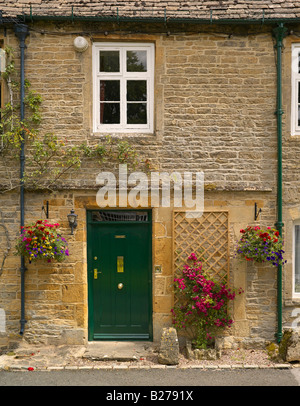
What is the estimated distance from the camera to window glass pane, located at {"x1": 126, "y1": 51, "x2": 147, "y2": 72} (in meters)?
7.46

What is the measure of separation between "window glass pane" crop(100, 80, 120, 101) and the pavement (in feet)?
14.6

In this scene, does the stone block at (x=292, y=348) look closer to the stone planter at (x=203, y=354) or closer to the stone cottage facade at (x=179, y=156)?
the stone cottage facade at (x=179, y=156)

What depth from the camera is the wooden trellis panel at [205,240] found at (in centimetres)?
729

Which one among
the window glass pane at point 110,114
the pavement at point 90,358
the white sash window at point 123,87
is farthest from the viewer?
the window glass pane at point 110,114

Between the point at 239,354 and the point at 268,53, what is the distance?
5.31 metres

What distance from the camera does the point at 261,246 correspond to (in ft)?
22.6

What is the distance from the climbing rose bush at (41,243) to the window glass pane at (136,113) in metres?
2.41

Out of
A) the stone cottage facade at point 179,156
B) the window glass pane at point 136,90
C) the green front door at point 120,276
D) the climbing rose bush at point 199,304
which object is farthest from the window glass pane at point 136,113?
the climbing rose bush at point 199,304

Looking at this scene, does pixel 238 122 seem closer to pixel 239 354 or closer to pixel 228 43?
pixel 228 43

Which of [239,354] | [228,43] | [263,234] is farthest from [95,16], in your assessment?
[239,354]

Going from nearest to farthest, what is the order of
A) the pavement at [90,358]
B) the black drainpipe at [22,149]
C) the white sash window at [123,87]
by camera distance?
the pavement at [90,358] → the black drainpipe at [22,149] → the white sash window at [123,87]

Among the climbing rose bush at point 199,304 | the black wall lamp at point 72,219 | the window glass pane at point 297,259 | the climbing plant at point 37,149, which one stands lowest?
the climbing rose bush at point 199,304

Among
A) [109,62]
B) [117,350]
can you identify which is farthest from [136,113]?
[117,350]

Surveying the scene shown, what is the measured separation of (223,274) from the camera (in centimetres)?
730
